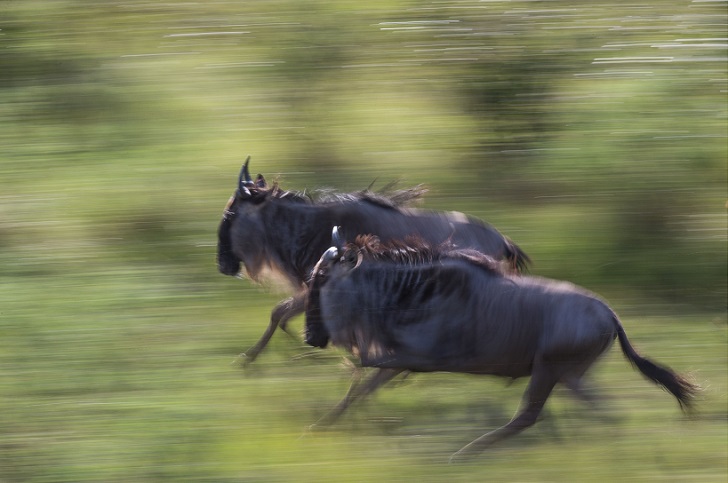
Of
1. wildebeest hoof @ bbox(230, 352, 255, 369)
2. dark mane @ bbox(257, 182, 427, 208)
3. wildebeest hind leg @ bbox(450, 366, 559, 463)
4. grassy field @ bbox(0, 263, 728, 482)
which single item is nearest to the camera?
grassy field @ bbox(0, 263, 728, 482)

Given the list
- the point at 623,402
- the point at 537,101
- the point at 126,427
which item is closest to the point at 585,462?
the point at 623,402

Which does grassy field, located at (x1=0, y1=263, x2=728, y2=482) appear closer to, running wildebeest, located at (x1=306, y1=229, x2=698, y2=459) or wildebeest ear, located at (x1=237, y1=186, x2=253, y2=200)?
running wildebeest, located at (x1=306, y1=229, x2=698, y2=459)

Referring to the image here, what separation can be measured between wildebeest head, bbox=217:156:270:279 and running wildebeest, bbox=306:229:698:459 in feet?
2.51

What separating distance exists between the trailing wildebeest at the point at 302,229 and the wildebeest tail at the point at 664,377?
819 mm

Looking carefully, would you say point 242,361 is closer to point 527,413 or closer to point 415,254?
point 415,254

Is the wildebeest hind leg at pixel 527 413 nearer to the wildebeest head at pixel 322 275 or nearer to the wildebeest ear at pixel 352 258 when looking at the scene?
the wildebeest head at pixel 322 275

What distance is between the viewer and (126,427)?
14.8ft

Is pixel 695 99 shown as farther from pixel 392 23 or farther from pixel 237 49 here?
pixel 237 49

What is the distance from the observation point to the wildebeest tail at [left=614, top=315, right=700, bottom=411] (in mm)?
4617

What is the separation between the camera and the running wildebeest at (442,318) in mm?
4570

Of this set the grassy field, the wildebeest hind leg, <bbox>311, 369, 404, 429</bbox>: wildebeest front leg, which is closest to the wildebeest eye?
<bbox>311, 369, 404, 429</bbox>: wildebeest front leg

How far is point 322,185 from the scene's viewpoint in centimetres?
681

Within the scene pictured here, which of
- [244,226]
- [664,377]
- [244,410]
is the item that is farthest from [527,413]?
[244,226]

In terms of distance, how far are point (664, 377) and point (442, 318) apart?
40.0 inches
